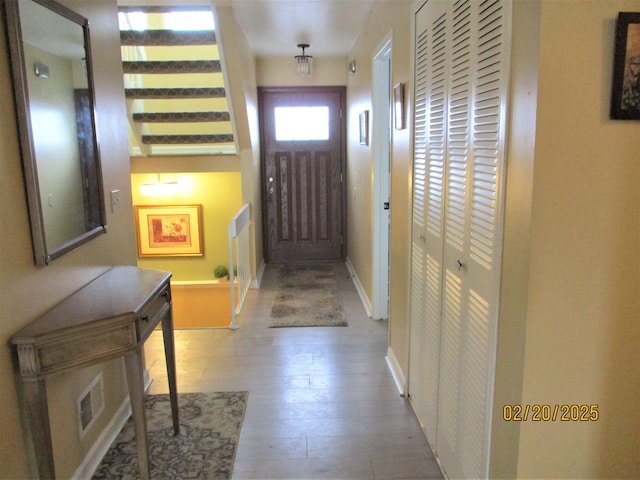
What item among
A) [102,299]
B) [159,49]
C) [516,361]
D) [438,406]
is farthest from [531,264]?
[159,49]

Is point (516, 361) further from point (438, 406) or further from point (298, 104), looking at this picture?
point (298, 104)

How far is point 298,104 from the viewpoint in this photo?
5.58 meters

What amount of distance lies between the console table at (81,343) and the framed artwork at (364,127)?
2.42 metres

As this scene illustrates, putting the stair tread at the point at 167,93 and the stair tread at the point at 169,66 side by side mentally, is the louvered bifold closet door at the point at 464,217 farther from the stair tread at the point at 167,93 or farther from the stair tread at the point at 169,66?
the stair tread at the point at 167,93

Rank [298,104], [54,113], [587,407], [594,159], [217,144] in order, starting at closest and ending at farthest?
[594,159] < [587,407] < [54,113] < [217,144] < [298,104]

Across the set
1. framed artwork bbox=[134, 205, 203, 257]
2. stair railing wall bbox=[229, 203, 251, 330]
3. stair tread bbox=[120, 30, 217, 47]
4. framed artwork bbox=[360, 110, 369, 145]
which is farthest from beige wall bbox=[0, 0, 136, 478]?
framed artwork bbox=[134, 205, 203, 257]

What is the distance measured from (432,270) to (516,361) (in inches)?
31.1

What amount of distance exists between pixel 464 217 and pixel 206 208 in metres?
4.06

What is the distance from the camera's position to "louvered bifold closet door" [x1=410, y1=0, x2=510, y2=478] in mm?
1471

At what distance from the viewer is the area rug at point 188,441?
2111 millimetres

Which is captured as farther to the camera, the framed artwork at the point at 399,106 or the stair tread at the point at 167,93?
the stair tread at the point at 167,93

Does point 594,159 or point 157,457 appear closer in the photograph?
Answer: point 594,159

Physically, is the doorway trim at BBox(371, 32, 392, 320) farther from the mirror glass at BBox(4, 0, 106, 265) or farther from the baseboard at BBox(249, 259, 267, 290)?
the mirror glass at BBox(4, 0, 106, 265)
